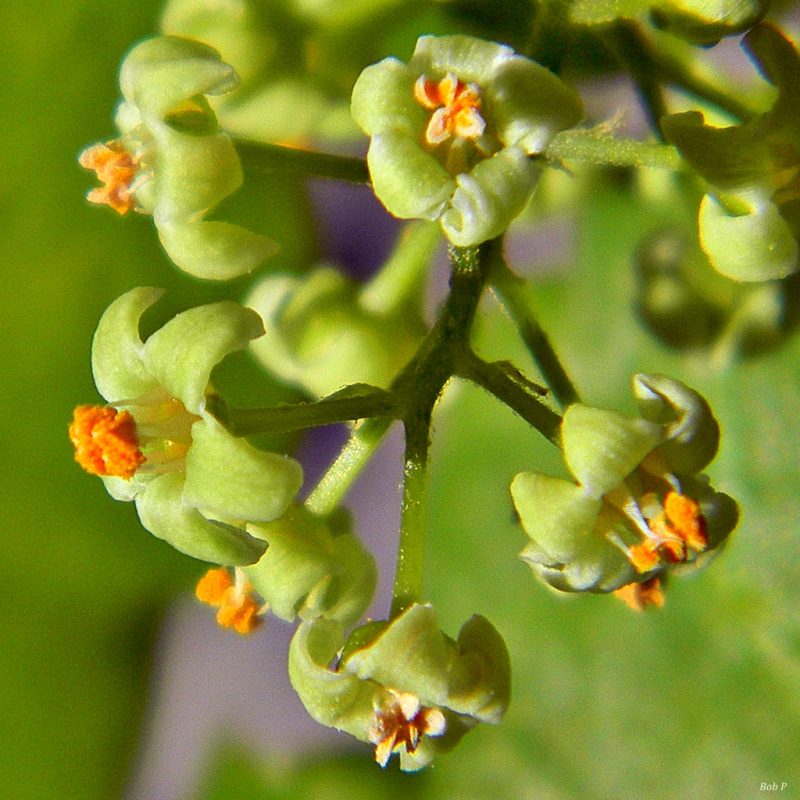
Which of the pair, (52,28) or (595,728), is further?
(595,728)

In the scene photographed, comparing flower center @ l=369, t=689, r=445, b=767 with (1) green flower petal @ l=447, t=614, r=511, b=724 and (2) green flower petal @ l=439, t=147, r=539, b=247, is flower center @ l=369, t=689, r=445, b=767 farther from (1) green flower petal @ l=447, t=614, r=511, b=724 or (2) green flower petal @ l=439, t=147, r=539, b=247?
(2) green flower petal @ l=439, t=147, r=539, b=247

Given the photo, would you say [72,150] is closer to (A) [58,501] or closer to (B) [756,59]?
(A) [58,501]

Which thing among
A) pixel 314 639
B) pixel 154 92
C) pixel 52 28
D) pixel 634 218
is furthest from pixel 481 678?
pixel 52 28

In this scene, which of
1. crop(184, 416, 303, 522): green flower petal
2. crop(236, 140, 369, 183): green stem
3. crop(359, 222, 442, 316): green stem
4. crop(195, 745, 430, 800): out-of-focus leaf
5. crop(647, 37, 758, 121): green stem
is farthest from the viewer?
crop(195, 745, 430, 800): out-of-focus leaf

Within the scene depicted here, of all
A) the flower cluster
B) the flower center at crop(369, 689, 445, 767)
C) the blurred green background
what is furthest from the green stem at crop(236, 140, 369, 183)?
the blurred green background

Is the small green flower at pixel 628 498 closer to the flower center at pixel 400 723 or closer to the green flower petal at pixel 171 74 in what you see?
the flower center at pixel 400 723

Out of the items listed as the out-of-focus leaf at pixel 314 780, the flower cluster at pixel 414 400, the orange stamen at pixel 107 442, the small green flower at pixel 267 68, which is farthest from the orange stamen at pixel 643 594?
the out-of-focus leaf at pixel 314 780
